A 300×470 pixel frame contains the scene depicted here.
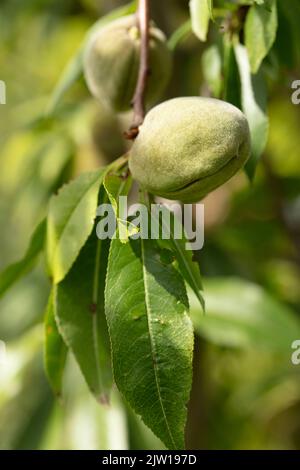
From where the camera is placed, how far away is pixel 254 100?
2.96ft

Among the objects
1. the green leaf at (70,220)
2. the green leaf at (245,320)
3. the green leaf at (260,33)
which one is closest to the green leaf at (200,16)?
the green leaf at (260,33)

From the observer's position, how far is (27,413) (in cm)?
135

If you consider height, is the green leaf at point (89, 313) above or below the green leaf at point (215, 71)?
below

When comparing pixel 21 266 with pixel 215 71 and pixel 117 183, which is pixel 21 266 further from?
pixel 215 71

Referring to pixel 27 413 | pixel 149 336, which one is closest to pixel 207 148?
pixel 149 336

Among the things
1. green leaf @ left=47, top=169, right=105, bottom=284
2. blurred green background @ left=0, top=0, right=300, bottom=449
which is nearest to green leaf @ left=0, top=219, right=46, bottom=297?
green leaf @ left=47, top=169, right=105, bottom=284

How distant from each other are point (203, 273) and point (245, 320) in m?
0.28

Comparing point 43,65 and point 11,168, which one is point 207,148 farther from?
point 43,65

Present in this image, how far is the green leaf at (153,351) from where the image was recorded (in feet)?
2.25

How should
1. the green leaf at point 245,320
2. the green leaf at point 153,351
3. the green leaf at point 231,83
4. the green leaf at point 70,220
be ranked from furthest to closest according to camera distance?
1. the green leaf at point 245,320
2. the green leaf at point 231,83
3. the green leaf at point 70,220
4. the green leaf at point 153,351

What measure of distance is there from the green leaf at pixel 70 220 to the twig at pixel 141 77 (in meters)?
0.07

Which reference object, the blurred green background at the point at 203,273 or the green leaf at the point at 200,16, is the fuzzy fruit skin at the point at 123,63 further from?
the blurred green background at the point at 203,273

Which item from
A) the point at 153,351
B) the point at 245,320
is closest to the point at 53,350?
the point at 153,351

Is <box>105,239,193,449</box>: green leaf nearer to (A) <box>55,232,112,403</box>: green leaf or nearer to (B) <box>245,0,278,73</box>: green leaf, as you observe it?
(A) <box>55,232,112,403</box>: green leaf
